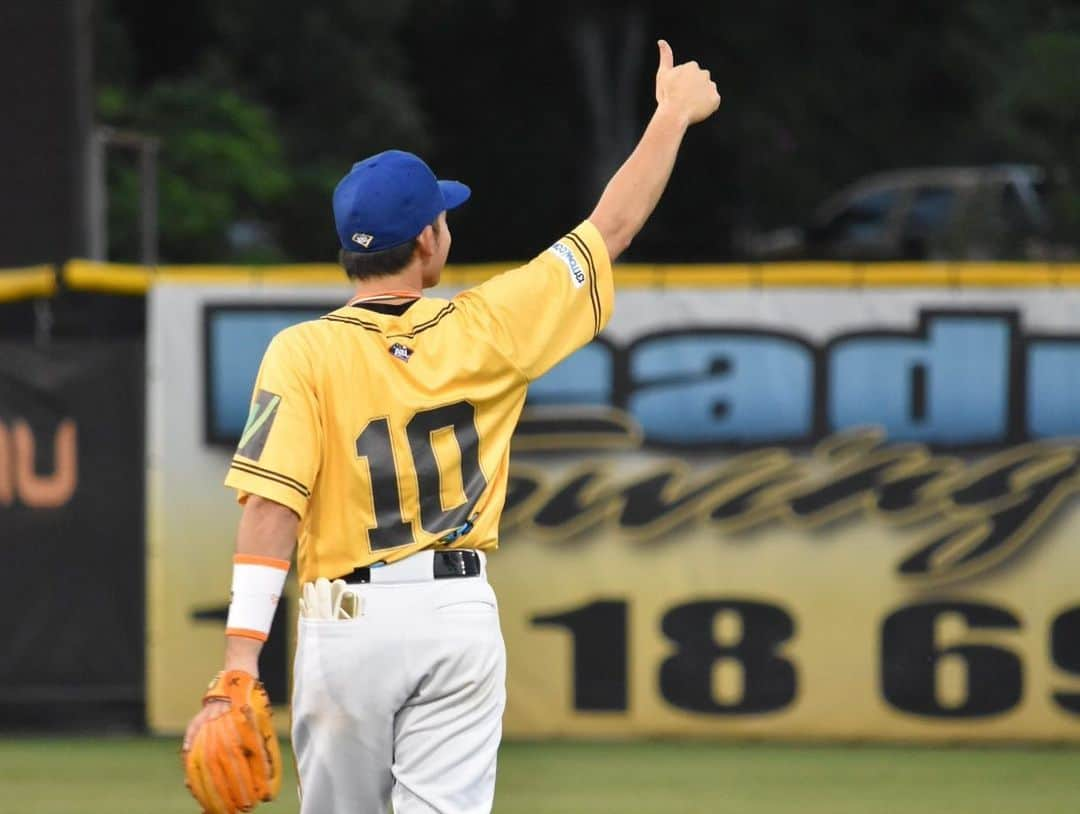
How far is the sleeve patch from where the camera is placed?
A: 442 centimetres

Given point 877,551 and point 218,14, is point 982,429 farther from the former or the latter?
point 218,14

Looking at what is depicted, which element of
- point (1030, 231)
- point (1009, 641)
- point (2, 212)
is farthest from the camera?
point (1030, 231)

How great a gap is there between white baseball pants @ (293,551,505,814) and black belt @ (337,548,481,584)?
1 cm

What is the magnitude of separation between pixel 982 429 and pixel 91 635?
4.13 meters

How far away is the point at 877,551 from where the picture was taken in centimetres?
937

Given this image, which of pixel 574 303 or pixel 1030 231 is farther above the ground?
pixel 1030 231

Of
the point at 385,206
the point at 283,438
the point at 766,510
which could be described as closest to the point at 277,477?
the point at 283,438

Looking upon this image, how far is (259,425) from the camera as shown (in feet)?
13.6

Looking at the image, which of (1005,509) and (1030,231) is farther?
(1030,231)

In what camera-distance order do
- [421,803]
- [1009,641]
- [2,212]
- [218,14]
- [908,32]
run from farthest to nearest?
[908,32] < [218,14] < [2,212] < [1009,641] < [421,803]

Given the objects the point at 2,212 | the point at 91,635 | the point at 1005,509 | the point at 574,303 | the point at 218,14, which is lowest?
the point at 91,635

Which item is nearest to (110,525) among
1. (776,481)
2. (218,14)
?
(776,481)

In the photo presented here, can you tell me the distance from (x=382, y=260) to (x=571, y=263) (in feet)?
1.33

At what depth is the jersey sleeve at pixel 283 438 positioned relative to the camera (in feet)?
13.5
